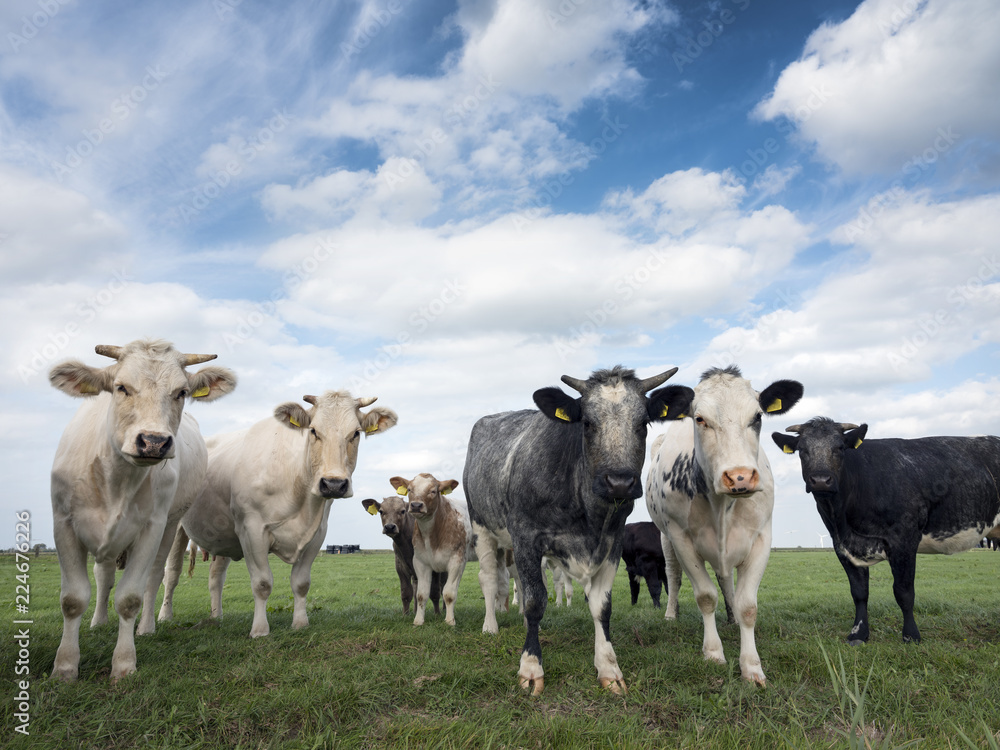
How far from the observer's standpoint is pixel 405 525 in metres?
11.5

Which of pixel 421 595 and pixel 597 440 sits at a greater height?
pixel 597 440

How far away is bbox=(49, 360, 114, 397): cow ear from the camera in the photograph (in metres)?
6.30

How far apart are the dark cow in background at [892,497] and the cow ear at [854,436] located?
0.01m

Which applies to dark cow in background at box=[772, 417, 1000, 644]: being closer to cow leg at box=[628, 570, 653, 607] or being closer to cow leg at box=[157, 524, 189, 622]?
cow leg at box=[628, 570, 653, 607]

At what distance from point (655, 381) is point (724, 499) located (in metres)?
1.38

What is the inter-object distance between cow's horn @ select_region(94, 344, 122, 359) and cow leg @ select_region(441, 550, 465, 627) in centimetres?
522

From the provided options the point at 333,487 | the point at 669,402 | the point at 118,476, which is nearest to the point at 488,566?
the point at 333,487

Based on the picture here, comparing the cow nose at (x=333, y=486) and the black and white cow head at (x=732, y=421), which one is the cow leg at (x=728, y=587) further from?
the cow nose at (x=333, y=486)

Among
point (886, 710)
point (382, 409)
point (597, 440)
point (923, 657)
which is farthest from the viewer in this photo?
point (382, 409)

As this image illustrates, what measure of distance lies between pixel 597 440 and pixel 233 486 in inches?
210

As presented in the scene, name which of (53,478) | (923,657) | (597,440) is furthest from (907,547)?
(53,478)

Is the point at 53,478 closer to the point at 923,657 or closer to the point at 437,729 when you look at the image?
the point at 437,729

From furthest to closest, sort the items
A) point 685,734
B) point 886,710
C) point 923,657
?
point 923,657 → point 886,710 → point 685,734

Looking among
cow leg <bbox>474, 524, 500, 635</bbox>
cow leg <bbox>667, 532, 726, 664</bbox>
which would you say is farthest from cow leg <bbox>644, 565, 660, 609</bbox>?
cow leg <bbox>667, 532, 726, 664</bbox>
